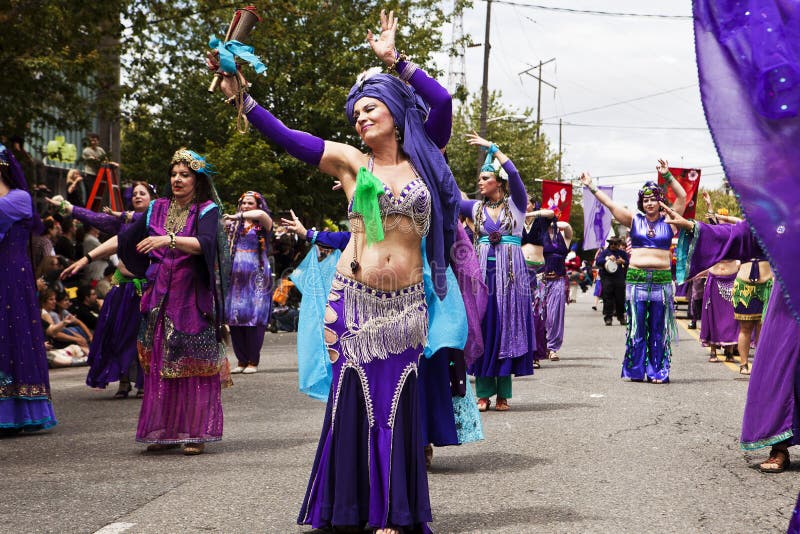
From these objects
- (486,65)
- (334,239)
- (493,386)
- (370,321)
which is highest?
(486,65)

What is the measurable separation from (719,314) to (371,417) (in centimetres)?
1237

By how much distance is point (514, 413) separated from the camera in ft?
32.6

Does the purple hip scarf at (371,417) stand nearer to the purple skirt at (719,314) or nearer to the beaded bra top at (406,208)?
the beaded bra top at (406,208)

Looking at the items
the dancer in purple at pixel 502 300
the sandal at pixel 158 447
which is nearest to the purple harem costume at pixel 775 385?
the dancer in purple at pixel 502 300

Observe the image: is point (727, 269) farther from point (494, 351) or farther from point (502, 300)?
point (494, 351)

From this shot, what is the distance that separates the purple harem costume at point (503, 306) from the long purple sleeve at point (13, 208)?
3807 millimetres

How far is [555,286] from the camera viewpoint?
58.4ft

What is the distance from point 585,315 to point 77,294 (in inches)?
755

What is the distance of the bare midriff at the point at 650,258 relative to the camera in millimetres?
12672

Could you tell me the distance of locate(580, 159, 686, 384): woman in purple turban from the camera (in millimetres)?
12531

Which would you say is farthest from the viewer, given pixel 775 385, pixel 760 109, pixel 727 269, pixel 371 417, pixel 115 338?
pixel 727 269

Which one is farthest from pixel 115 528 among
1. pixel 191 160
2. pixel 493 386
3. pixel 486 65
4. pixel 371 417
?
pixel 486 65

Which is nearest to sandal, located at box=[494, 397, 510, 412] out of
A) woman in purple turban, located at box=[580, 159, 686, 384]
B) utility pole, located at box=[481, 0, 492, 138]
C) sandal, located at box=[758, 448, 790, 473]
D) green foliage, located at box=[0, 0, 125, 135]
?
woman in purple turban, located at box=[580, 159, 686, 384]

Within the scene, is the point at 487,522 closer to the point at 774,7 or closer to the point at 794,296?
the point at 794,296
